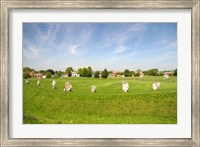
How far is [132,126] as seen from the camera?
2.50 metres

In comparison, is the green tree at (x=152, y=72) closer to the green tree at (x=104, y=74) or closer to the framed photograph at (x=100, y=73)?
the framed photograph at (x=100, y=73)

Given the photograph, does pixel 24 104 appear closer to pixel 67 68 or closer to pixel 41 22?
pixel 67 68

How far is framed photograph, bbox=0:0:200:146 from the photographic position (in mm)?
2391

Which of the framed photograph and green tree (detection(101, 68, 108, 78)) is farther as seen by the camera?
green tree (detection(101, 68, 108, 78))

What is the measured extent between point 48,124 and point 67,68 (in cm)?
56

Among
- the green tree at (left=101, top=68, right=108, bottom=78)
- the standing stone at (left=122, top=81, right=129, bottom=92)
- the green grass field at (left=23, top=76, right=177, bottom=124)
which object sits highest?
the green tree at (left=101, top=68, right=108, bottom=78)

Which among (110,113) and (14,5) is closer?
(14,5)

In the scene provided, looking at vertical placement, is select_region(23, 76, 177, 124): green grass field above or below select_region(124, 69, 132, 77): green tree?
below

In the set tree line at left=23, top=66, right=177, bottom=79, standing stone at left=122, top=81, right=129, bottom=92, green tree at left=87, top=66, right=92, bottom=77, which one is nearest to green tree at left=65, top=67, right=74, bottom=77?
tree line at left=23, top=66, right=177, bottom=79

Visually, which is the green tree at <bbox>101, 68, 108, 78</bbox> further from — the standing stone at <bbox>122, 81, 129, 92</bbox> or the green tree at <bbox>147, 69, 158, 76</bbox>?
the green tree at <bbox>147, 69, 158, 76</bbox>

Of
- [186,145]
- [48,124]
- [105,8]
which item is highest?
[105,8]

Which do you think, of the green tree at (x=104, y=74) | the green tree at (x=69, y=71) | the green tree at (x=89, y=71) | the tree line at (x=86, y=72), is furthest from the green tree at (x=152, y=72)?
the green tree at (x=69, y=71)

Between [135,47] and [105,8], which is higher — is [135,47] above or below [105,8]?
below

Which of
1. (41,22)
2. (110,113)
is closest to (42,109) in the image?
(110,113)
